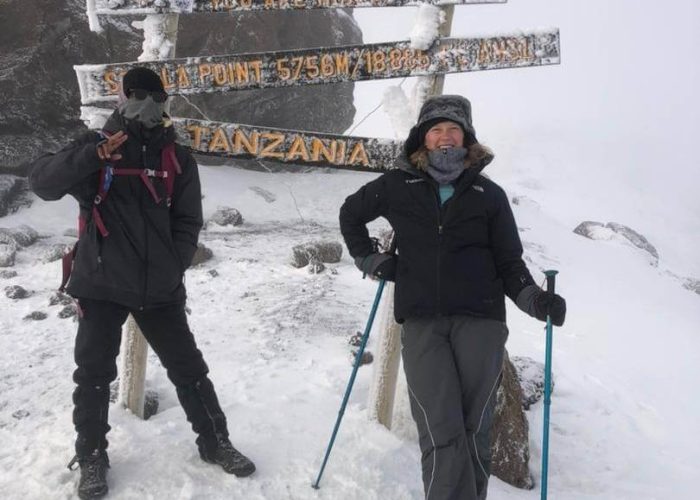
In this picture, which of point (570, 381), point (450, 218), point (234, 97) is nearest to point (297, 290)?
point (570, 381)

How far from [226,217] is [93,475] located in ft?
39.7

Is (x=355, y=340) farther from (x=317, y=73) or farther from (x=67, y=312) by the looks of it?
(x=67, y=312)

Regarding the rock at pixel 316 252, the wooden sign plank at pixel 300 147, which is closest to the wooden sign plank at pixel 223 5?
the wooden sign plank at pixel 300 147

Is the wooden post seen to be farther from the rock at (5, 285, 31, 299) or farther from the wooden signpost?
the rock at (5, 285, 31, 299)

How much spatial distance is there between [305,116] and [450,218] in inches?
875

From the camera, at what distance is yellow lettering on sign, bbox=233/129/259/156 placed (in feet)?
15.5

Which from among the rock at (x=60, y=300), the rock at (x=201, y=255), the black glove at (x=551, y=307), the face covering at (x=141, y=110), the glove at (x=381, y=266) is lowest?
the rock at (x=201, y=255)

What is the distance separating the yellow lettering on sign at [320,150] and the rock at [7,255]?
27.5ft

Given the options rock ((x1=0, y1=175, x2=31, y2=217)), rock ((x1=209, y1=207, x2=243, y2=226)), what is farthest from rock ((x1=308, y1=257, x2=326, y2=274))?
rock ((x1=0, y1=175, x2=31, y2=217))

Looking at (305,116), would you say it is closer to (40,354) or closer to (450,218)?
(40,354)

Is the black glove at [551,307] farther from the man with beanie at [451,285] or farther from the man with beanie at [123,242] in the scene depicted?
the man with beanie at [123,242]

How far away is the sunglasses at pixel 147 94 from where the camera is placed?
338cm

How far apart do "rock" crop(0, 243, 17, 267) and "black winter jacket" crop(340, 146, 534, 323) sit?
958 cm

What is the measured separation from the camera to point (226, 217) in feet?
49.4
